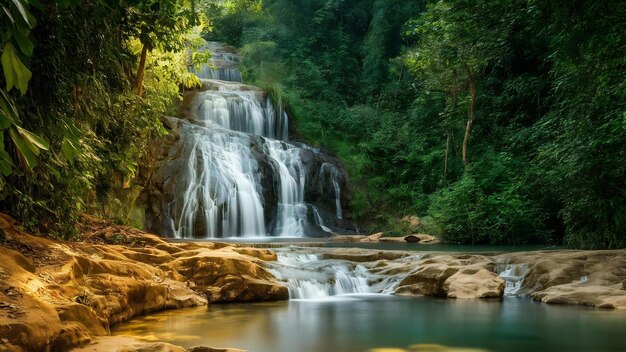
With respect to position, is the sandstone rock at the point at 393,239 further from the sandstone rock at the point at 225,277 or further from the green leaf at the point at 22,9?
the green leaf at the point at 22,9

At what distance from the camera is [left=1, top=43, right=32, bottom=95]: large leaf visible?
3.69 ft

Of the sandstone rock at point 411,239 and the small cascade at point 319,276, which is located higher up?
the sandstone rock at point 411,239

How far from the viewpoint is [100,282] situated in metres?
5.54

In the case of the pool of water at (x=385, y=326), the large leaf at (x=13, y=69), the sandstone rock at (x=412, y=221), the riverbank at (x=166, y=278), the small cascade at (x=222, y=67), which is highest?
the small cascade at (x=222, y=67)

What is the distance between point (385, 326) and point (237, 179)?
39.8 ft

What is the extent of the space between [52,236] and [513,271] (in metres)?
7.47

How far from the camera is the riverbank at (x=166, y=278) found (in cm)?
378

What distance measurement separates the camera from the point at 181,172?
55.4 feet

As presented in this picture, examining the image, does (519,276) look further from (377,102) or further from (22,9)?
(377,102)

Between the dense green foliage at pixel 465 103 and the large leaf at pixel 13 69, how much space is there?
5.44 metres

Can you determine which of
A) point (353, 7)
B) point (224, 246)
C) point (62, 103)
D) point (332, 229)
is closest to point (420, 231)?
point (332, 229)

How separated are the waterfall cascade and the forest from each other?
1104 millimetres

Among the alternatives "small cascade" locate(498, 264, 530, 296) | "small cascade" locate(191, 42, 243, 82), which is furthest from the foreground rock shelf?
"small cascade" locate(191, 42, 243, 82)

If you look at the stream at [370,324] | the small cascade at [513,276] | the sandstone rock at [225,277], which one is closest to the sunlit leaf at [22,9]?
the stream at [370,324]
